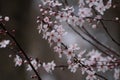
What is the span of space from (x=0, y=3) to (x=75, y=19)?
2.91 m

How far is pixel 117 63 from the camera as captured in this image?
5.20ft

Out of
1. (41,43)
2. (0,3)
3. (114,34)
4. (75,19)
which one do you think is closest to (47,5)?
(75,19)

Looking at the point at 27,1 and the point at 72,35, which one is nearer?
the point at 72,35

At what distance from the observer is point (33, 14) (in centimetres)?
427

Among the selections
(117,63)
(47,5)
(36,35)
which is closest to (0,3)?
(36,35)

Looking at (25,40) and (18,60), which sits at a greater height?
(25,40)

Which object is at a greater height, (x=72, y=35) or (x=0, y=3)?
(x=0, y=3)

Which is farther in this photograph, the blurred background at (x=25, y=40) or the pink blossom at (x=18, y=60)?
the blurred background at (x=25, y=40)

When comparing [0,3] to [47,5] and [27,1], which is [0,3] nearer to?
[27,1]

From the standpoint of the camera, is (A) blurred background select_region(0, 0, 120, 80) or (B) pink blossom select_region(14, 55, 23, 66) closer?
(B) pink blossom select_region(14, 55, 23, 66)

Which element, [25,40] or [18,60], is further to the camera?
[25,40]

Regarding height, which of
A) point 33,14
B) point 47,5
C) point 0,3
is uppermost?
point 0,3

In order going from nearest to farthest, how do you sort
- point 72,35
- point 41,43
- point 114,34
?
1. point 114,34
2. point 72,35
3. point 41,43

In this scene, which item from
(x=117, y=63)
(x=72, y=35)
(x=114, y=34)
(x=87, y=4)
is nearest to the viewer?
(x=117, y=63)
